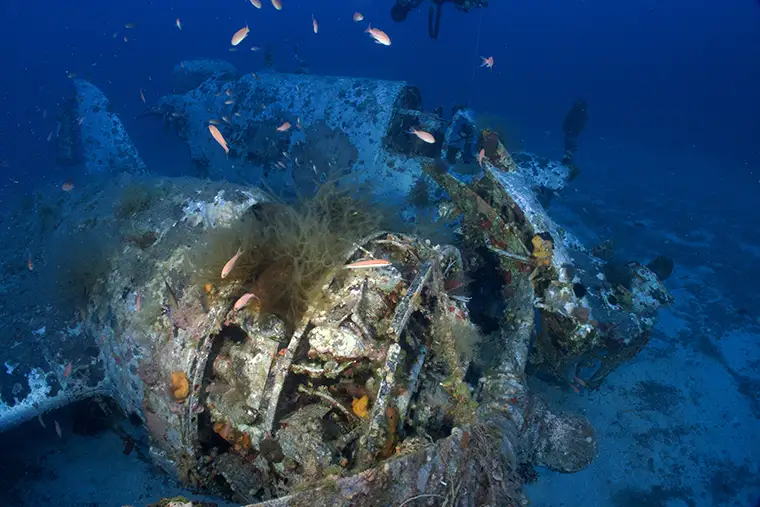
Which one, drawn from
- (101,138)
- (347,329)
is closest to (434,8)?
(101,138)

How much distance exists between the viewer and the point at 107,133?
492 inches

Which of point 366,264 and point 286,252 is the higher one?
point 366,264

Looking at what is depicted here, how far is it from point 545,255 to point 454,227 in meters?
1.85

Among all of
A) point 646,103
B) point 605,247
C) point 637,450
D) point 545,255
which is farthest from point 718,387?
point 646,103

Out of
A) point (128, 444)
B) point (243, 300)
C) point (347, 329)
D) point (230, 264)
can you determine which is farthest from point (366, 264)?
point (128, 444)

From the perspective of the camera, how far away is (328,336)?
3.58m

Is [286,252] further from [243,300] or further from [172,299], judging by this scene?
[172,299]

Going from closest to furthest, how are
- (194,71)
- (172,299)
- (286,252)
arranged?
1. (286,252)
2. (172,299)
3. (194,71)

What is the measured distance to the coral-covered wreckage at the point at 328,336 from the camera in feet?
10.5

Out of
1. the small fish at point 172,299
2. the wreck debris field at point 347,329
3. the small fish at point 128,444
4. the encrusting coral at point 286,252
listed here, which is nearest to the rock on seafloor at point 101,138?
the wreck debris field at point 347,329

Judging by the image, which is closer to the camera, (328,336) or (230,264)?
(328,336)

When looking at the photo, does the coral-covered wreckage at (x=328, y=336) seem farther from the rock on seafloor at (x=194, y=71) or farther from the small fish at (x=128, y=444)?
the rock on seafloor at (x=194, y=71)

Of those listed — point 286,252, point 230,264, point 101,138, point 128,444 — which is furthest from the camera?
point 101,138

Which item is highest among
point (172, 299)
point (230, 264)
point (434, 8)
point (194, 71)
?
point (434, 8)
